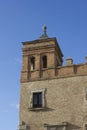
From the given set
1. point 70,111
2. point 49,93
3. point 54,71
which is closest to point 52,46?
point 54,71

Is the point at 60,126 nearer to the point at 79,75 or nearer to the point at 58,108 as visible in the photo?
the point at 58,108

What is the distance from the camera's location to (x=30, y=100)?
1000 inches

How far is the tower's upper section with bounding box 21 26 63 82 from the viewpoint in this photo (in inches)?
1029

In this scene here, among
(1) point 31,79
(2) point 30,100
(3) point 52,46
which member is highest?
(3) point 52,46

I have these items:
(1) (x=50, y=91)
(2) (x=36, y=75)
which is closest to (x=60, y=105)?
(1) (x=50, y=91)

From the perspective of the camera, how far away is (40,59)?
2672 centimetres

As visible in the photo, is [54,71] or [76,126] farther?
[54,71]

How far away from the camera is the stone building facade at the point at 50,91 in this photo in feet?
78.5

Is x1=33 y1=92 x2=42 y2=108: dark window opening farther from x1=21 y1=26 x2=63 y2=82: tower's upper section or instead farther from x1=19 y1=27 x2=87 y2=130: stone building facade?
x1=21 y1=26 x2=63 y2=82: tower's upper section

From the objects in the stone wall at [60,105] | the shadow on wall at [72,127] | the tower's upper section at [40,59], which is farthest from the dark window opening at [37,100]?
the shadow on wall at [72,127]

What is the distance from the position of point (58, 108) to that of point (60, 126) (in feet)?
4.65

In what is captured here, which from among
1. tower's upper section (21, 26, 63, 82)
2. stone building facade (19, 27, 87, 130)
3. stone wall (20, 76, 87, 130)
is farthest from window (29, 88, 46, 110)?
tower's upper section (21, 26, 63, 82)

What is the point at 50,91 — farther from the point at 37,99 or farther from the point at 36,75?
the point at 36,75

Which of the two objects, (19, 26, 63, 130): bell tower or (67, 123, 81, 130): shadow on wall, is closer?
(67, 123, 81, 130): shadow on wall
